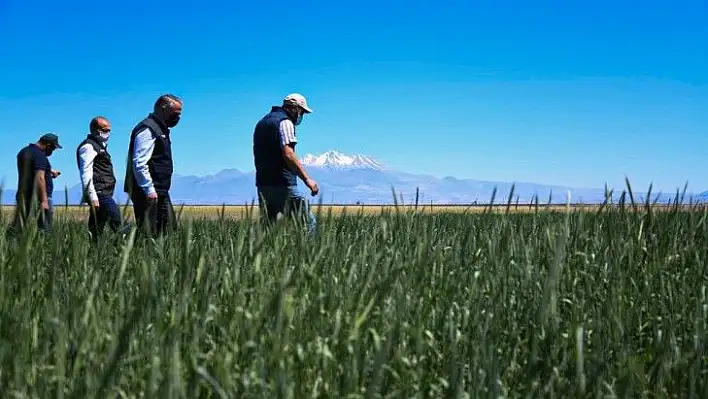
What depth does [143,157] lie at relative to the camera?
7609 millimetres

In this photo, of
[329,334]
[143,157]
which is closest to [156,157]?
[143,157]

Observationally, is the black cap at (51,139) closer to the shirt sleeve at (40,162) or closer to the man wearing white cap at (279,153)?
the shirt sleeve at (40,162)

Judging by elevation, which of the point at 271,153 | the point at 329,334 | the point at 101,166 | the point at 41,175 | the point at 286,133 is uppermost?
the point at 286,133

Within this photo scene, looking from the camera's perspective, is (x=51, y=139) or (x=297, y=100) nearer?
(x=297, y=100)

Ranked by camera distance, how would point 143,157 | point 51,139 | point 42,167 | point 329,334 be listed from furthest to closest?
point 51,139
point 42,167
point 143,157
point 329,334

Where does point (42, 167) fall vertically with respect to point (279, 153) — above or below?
below

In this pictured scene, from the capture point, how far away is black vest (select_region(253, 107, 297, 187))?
8.14 m

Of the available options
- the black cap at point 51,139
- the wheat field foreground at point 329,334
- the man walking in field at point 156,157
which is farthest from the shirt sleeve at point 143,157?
the wheat field foreground at point 329,334

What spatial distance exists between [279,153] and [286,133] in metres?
0.24

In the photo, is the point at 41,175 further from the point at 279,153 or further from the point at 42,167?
the point at 279,153

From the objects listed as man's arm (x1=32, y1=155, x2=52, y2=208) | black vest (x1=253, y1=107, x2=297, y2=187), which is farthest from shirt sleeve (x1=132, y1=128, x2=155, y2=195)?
man's arm (x1=32, y1=155, x2=52, y2=208)

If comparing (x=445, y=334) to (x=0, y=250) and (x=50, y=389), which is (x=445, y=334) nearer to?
(x=50, y=389)

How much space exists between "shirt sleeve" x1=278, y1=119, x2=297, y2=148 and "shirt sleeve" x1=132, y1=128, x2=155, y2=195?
1.36 metres

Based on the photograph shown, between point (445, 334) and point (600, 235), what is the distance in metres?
2.72
